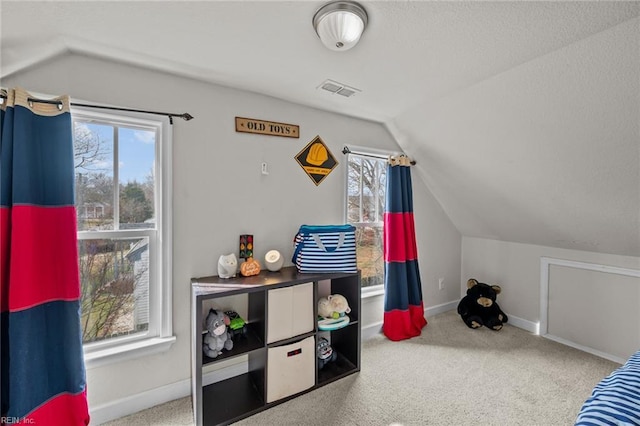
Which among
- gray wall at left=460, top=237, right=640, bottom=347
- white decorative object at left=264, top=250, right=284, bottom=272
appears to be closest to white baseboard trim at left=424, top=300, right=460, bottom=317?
gray wall at left=460, top=237, right=640, bottom=347

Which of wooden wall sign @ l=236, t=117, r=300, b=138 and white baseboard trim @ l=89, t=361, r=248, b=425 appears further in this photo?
wooden wall sign @ l=236, t=117, r=300, b=138

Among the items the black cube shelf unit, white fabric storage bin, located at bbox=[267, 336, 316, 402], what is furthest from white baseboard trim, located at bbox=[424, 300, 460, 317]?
white fabric storage bin, located at bbox=[267, 336, 316, 402]

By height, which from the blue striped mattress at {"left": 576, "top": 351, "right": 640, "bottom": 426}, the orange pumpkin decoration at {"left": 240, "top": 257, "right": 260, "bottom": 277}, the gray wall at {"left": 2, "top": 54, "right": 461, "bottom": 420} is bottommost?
the blue striped mattress at {"left": 576, "top": 351, "right": 640, "bottom": 426}

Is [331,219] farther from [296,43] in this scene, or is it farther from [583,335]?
[583,335]

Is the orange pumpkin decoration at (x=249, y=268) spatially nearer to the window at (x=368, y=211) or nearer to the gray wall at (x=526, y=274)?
the window at (x=368, y=211)

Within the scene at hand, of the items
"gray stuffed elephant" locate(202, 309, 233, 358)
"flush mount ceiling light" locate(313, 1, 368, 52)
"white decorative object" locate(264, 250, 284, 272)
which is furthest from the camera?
"white decorative object" locate(264, 250, 284, 272)

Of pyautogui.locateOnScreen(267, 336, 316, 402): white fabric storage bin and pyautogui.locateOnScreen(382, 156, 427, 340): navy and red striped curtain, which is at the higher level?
pyautogui.locateOnScreen(382, 156, 427, 340): navy and red striped curtain

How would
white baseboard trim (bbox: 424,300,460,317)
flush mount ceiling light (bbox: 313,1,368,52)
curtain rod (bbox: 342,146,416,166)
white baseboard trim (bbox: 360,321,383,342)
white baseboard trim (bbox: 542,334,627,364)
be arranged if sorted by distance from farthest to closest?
white baseboard trim (bbox: 424,300,460,317) → white baseboard trim (bbox: 360,321,383,342) → curtain rod (bbox: 342,146,416,166) → white baseboard trim (bbox: 542,334,627,364) → flush mount ceiling light (bbox: 313,1,368,52)

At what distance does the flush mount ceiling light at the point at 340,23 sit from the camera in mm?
1153

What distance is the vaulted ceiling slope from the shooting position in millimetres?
1201

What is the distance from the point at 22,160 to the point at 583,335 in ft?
13.7

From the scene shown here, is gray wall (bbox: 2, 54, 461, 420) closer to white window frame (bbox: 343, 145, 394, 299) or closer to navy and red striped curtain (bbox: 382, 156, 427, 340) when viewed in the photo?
white window frame (bbox: 343, 145, 394, 299)

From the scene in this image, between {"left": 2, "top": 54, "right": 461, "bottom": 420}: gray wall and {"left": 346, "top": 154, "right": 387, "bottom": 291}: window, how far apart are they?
0.26m

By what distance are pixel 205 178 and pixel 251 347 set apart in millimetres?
1154
